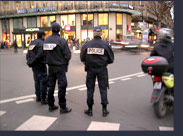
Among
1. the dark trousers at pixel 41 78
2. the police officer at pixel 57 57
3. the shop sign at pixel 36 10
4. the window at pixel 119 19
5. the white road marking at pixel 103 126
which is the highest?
the shop sign at pixel 36 10

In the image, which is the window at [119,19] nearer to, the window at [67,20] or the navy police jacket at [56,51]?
the window at [67,20]

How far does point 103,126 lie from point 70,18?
39226 millimetres

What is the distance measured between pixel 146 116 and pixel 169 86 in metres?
0.84

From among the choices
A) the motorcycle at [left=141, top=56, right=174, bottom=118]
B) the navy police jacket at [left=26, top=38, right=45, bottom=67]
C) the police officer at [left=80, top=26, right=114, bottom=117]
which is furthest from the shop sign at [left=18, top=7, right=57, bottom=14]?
the motorcycle at [left=141, top=56, right=174, bottom=118]

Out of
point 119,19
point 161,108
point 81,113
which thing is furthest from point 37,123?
point 119,19

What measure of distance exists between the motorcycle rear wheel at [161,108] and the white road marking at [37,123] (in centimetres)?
222

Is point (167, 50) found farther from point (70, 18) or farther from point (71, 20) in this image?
point (70, 18)

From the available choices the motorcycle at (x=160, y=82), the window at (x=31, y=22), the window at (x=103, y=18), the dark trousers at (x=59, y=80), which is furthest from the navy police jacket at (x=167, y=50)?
the window at (x=31, y=22)

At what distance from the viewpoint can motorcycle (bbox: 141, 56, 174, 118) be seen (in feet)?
13.4

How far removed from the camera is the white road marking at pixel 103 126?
3.81m

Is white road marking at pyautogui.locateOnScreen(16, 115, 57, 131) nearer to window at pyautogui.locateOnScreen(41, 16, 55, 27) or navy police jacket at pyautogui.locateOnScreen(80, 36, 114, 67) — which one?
navy police jacket at pyautogui.locateOnScreen(80, 36, 114, 67)

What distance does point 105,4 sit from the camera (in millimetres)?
38781

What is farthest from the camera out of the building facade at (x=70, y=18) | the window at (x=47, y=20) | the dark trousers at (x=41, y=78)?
the window at (x=47, y=20)

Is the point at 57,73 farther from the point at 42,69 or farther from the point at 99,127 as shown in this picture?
the point at 99,127
